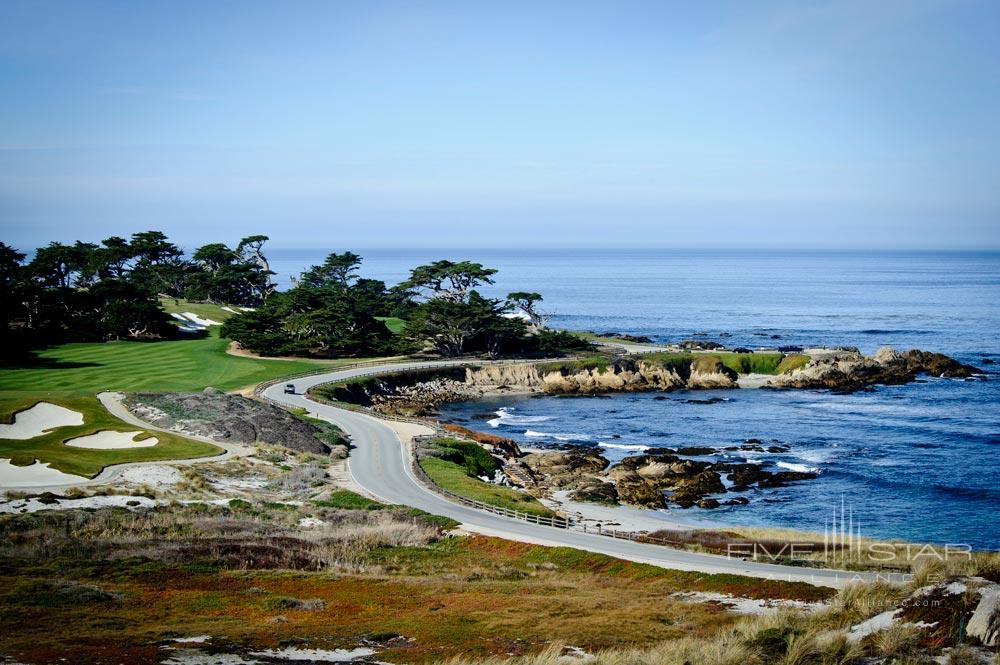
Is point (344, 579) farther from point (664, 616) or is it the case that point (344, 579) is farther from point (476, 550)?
point (664, 616)

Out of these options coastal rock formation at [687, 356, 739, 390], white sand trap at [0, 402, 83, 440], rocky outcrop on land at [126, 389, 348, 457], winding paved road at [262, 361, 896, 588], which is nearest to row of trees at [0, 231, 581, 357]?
coastal rock formation at [687, 356, 739, 390]

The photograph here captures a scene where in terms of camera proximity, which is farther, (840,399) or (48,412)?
(840,399)

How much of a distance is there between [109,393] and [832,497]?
4907 centimetres

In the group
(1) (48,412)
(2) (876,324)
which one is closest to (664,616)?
(1) (48,412)

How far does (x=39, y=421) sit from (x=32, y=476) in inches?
430

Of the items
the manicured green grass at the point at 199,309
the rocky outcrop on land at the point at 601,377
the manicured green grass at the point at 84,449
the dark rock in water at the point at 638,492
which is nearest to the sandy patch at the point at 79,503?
the manicured green grass at the point at 84,449

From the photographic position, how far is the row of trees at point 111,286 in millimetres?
90125

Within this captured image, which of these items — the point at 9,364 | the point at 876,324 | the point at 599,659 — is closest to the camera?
the point at 599,659

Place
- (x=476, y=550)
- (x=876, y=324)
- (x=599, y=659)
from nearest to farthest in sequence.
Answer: (x=599, y=659) → (x=476, y=550) → (x=876, y=324)

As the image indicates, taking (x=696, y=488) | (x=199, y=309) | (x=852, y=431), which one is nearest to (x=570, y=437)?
(x=696, y=488)

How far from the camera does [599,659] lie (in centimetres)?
2019

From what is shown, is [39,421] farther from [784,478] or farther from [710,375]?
[710,375]

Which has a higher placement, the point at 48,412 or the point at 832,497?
the point at 48,412

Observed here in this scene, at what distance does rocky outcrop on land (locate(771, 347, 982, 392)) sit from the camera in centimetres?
8725
